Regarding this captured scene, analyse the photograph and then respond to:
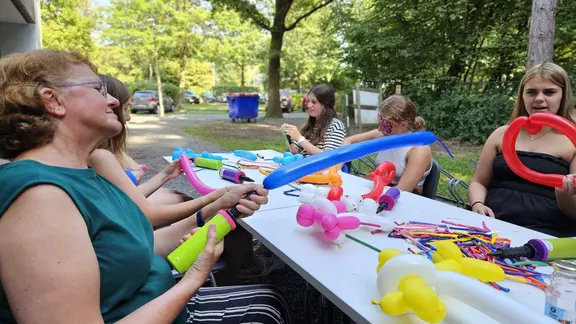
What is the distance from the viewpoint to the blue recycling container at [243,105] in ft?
47.5

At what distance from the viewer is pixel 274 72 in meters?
15.4

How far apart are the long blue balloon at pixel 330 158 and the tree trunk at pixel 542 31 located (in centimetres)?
611

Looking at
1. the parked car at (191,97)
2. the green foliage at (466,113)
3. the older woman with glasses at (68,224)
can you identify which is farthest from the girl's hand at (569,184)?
the parked car at (191,97)

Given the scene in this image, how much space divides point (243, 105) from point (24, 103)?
44.9 feet

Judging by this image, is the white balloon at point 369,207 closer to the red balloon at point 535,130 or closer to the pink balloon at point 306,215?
the pink balloon at point 306,215

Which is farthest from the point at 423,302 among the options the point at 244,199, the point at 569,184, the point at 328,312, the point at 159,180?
the point at 159,180

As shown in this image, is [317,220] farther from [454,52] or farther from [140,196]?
[454,52]

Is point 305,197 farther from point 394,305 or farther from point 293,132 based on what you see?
point 293,132

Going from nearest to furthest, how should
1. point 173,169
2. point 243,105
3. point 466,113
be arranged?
point 173,169, point 466,113, point 243,105

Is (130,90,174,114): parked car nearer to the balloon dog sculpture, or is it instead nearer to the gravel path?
the gravel path

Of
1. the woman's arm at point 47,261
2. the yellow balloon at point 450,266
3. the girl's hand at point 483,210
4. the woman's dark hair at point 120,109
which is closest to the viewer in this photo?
the woman's arm at point 47,261

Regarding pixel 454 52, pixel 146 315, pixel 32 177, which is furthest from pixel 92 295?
pixel 454 52

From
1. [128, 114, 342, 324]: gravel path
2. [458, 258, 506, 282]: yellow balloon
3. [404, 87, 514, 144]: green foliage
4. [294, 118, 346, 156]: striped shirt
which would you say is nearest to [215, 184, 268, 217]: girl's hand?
[458, 258, 506, 282]: yellow balloon

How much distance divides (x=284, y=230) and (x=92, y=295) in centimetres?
88
